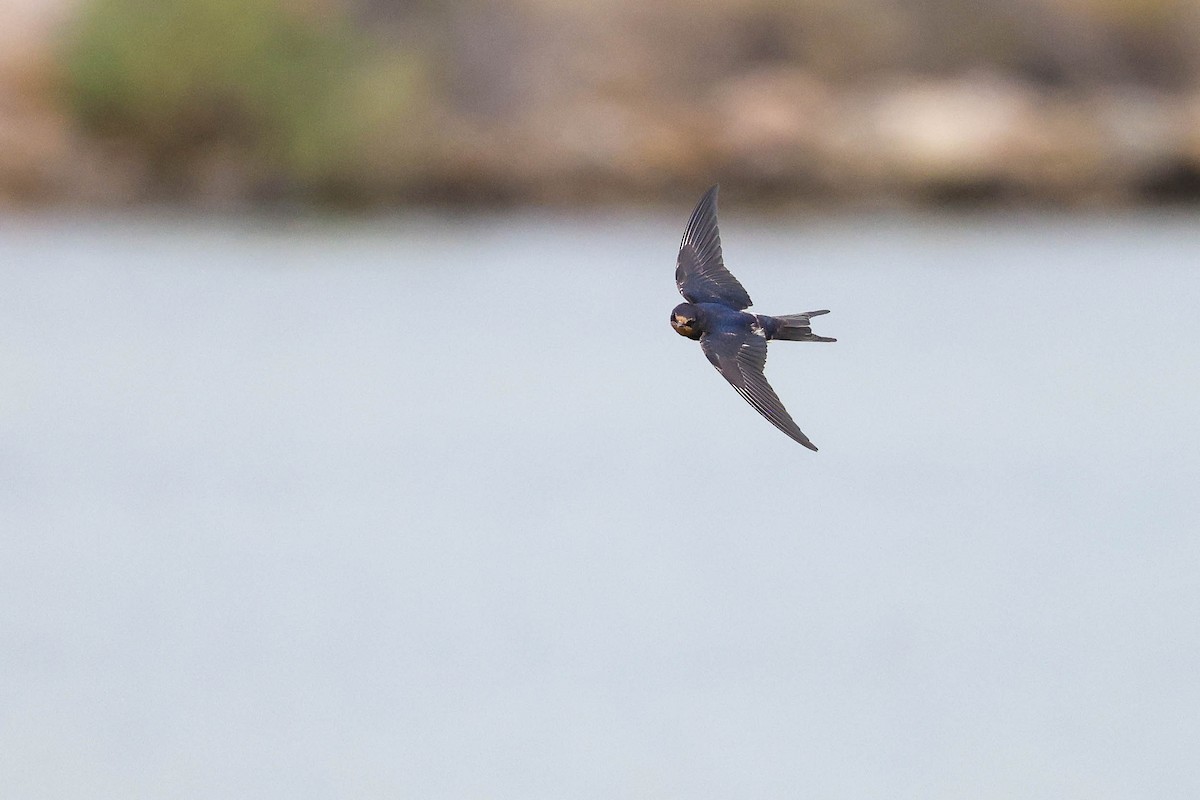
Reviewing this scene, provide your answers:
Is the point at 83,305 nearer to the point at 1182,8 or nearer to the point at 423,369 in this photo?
the point at 423,369

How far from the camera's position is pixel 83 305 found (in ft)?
65.5

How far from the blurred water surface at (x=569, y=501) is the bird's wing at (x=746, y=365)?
4.16 meters

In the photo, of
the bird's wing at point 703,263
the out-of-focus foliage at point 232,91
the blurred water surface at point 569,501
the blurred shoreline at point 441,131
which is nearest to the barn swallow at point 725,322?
the bird's wing at point 703,263

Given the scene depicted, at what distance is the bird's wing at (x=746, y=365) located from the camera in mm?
4812

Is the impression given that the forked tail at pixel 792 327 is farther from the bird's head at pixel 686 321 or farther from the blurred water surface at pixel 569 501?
the blurred water surface at pixel 569 501

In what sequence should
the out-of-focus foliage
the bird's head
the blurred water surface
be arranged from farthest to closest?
the out-of-focus foliage, the blurred water surface, the bird's head

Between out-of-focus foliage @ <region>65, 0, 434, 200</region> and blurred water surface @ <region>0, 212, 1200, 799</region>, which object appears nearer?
blurred water surface @ <region>0, 212, 1200, 799</region>

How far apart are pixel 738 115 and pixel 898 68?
3.02 meters

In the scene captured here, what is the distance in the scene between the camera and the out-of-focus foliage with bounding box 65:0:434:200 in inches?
1034

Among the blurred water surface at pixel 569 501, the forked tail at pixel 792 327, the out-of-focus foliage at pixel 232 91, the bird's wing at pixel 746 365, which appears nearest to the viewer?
the bird's wing at pixel 746 365

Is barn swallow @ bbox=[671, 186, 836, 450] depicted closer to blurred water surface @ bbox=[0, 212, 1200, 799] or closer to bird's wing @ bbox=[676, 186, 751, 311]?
bird's wing @ bbox=[676, 186, 751, 311]

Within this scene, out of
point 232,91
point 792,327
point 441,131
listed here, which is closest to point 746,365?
point 792,327

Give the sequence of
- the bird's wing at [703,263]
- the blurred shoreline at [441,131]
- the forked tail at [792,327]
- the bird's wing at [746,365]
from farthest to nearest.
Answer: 1. the blurred shoreline at [441,131]
2. the bird's wing at [703,263]
3. the forked tail at [792,327]
4. the bird's wing at [746,365]

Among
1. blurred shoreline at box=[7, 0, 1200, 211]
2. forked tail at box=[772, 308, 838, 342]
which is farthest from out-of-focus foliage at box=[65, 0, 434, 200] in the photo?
forked tail at box=[772, 308, 838, 342]
